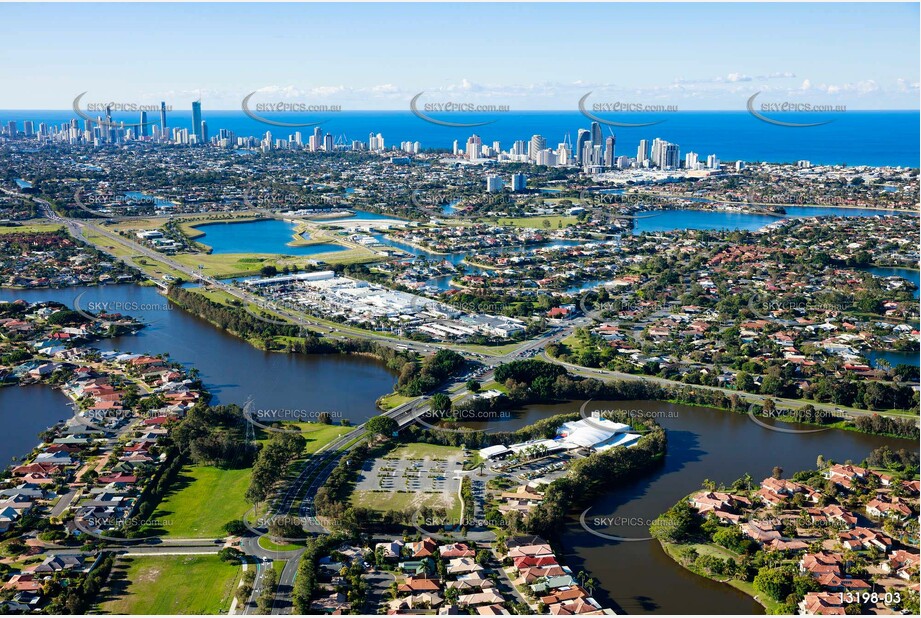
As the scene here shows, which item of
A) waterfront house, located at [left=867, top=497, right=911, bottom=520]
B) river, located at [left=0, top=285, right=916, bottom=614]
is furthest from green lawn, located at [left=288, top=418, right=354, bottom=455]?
waterfront house, located at [left=867, top=497, right=911, bottom=520]

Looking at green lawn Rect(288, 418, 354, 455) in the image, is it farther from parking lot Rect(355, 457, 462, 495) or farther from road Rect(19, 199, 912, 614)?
parking lot Rect(355, 457, 462, 495)

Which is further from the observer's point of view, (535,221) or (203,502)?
(535,221)

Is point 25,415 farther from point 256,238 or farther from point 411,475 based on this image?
point 256,238

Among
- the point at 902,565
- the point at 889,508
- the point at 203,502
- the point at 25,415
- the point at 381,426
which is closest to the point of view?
the point at 902,565

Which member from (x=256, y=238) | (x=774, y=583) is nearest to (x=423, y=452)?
(x=774, y=583)

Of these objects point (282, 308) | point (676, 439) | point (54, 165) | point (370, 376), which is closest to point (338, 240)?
point (282, 308)

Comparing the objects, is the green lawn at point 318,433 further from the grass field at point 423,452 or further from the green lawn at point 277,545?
the green lawn at point 277,545

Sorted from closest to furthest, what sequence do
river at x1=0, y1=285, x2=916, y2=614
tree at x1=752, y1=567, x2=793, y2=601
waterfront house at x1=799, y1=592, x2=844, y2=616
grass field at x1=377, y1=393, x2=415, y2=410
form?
waterfront house at x1=799, y1=592, x2=844, y2=616, tree at x1=752, y1=567, x2=793, y2=601, river at x1=0, y1=285, x2=916, y2=614, grass field at x1=377, y1=393, x2=415, y2=410
